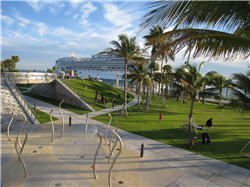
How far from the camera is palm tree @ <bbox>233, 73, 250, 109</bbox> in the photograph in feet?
21.6

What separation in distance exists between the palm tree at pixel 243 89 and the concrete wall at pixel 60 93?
51.7 ft

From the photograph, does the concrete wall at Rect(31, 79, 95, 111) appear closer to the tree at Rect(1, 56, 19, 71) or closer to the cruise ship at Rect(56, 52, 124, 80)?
the tree at Rect(1, 56, 19, 71)

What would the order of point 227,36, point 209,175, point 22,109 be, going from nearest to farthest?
point 227,36
point 209,175
point 22,109

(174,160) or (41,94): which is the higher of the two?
(41,94)

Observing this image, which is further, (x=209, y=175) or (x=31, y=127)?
(x=31, y=127)

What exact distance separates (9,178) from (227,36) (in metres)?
8.66

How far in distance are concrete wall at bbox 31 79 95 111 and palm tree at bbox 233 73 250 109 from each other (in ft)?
51.7

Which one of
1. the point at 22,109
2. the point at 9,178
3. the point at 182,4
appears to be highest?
the point at 182,4

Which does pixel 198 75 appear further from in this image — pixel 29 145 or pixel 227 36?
pixel 29 145

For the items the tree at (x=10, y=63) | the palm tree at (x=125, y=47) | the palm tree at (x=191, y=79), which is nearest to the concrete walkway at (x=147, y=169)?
the palm tree at (x=191, y=79)

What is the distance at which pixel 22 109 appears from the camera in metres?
14.0

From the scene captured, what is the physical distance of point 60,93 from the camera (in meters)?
23.9

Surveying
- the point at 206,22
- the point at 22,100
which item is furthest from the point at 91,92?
the point at 206,22

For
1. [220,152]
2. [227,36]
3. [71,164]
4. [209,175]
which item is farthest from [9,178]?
[220,152]
